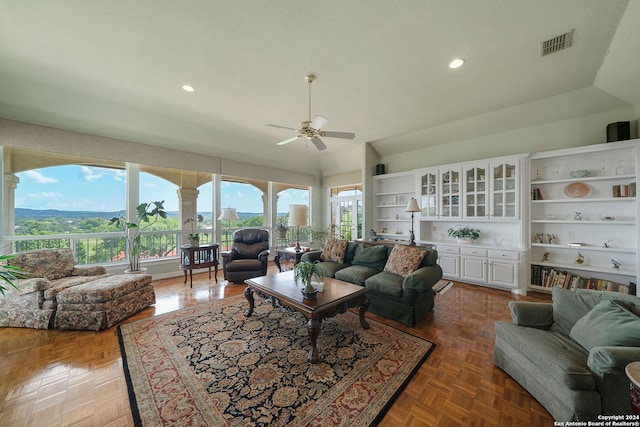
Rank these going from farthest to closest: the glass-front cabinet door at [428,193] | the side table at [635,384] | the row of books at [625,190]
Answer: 1. the glass-front cabinet door at [428,193]
2. the row of books at [625,190]
3. the side table at [635,384]

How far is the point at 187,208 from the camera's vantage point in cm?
509

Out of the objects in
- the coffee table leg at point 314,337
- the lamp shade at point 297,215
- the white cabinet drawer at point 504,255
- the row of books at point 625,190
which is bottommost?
the coffee table leg at point 314,337

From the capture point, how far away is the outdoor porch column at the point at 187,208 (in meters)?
5.02

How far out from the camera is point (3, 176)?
3.42m

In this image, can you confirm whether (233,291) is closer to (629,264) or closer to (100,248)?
(100,248)

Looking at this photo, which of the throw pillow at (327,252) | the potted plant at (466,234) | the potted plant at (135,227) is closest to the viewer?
the potted plant at (135,227)

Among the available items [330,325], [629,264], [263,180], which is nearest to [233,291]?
[330,325]

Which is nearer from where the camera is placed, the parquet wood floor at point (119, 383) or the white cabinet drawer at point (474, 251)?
the parquet wood floor at point (119, 383)

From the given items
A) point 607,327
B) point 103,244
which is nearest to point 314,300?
point 607,327

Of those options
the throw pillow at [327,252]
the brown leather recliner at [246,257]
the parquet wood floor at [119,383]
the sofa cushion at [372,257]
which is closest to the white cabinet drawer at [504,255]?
the parquet wood floor at [119,383]

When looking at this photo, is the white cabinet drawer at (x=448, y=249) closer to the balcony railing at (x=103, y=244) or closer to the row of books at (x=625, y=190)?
the row of books at (x=625, y=190)

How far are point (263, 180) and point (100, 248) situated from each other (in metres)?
3.51

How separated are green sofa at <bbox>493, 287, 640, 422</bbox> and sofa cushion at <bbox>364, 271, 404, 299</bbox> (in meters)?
1.01

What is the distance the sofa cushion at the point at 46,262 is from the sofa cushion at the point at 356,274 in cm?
385
